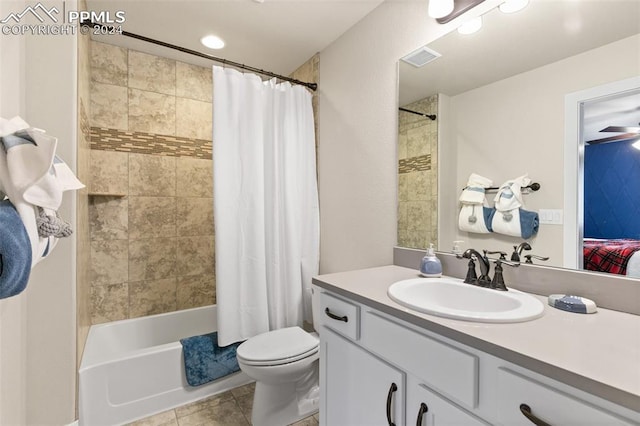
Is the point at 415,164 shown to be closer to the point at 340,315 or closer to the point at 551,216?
the point at 551,216

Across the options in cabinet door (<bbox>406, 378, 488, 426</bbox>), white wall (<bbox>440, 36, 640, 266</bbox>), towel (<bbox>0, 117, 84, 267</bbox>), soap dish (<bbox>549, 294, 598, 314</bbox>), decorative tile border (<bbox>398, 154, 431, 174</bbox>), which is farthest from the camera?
decorative tile border (<bbox>398, 154, 431, 174</bbox>)

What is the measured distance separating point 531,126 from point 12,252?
158 centimetres

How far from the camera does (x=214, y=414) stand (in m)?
1.73

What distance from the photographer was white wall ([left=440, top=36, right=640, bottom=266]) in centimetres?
96

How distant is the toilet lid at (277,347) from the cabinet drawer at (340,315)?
0.44 metres

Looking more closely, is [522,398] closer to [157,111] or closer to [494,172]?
[494,172]

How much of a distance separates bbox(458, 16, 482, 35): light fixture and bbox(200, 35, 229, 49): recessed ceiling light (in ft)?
5.34

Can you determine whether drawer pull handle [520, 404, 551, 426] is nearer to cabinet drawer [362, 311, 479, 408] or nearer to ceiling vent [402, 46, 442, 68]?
cabinet drawer [362, 311, 479, 408]

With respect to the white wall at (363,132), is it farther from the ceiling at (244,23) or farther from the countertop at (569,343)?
the countertop at (569,343)

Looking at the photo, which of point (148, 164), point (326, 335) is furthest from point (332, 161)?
point (148, 164)

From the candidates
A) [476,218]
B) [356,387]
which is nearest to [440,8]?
[476,218]

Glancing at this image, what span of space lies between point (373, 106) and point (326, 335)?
1343 mm

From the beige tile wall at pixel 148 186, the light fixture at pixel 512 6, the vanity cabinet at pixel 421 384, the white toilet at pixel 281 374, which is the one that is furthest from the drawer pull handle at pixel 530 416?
the beige tile wall at pixel 148 186

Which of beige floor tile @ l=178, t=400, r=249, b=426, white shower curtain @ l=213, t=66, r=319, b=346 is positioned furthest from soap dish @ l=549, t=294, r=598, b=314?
beige floor tile @ l=178, t=400, r=249, b=426
